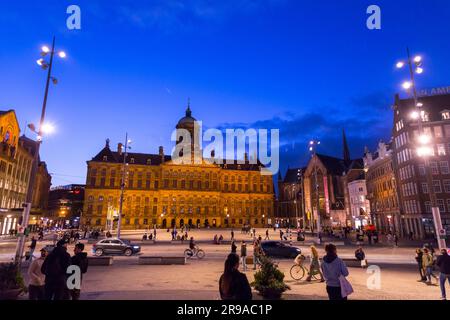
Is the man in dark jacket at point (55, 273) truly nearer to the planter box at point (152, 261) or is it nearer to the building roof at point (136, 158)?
the planter box at point (152, 261)

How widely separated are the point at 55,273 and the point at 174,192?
82567 mm

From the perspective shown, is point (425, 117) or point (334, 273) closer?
point (334, 273)

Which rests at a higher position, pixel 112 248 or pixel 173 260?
pixel 112 248

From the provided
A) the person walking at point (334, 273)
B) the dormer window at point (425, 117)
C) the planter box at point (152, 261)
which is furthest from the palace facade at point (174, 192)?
the person walking at point (334, 273)

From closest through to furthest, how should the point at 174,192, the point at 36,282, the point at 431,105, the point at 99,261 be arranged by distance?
the point at 36,282 → the point at 99,261 → the point at 431,105 → the point at 174,192

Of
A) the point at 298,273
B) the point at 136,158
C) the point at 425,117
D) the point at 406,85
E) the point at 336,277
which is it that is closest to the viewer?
the point at 336,277

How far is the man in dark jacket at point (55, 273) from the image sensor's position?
7000mm

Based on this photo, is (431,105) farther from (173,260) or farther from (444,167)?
(173,260)

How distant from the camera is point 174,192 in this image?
3477 inches

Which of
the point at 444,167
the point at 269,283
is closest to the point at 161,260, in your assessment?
the point at 269,283

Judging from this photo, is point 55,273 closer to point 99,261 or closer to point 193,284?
point 193,284

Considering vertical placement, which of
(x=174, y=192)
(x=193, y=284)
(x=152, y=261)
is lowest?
(x=193, y=284)

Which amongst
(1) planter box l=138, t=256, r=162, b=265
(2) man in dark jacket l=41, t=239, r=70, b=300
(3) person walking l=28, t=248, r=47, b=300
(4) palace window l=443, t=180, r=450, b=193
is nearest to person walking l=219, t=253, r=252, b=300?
(2) man in dark jacket l=41, t=239, r=70, b=300
